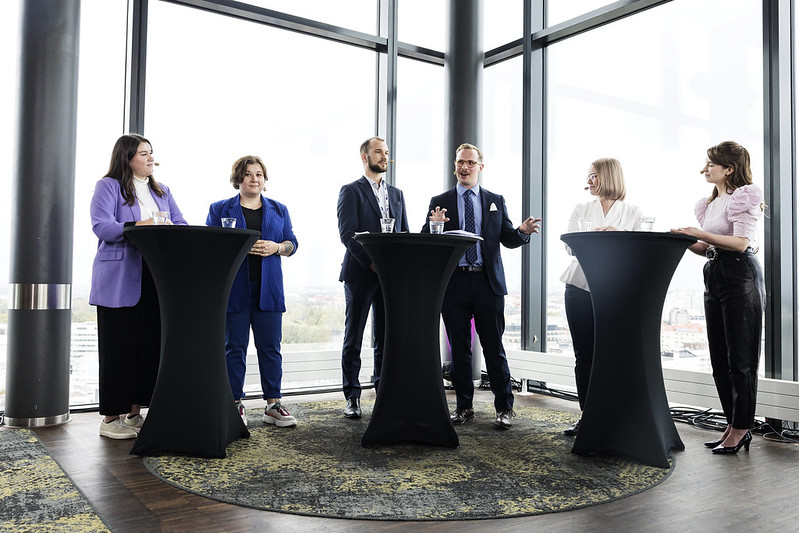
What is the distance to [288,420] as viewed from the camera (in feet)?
11.6

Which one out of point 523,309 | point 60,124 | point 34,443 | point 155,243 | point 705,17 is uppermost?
point 705,17

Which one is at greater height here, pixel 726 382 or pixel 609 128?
pixel 609 128

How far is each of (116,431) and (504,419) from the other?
6.71ft

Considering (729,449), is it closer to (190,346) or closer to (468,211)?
(468,211)

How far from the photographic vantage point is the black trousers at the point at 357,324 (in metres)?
3.76

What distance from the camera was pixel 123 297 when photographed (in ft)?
10.6

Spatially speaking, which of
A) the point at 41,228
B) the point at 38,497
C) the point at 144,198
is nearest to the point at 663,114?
the point at 144,198

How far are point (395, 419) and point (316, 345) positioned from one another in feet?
7.23

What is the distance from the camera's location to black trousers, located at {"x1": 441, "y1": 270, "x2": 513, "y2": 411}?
3604 millimetres

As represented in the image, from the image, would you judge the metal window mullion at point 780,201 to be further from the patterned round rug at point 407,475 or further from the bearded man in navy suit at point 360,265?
the bearded man in navy suit at point 360,265

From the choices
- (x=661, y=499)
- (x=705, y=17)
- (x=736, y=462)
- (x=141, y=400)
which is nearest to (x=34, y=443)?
(x=141, y=400)

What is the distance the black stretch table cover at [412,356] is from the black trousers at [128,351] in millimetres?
1222

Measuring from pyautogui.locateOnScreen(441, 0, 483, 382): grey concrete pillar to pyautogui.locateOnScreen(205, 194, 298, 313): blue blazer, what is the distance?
6.58ft

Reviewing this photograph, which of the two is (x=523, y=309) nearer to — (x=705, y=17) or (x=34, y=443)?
(x=705, y=17)
